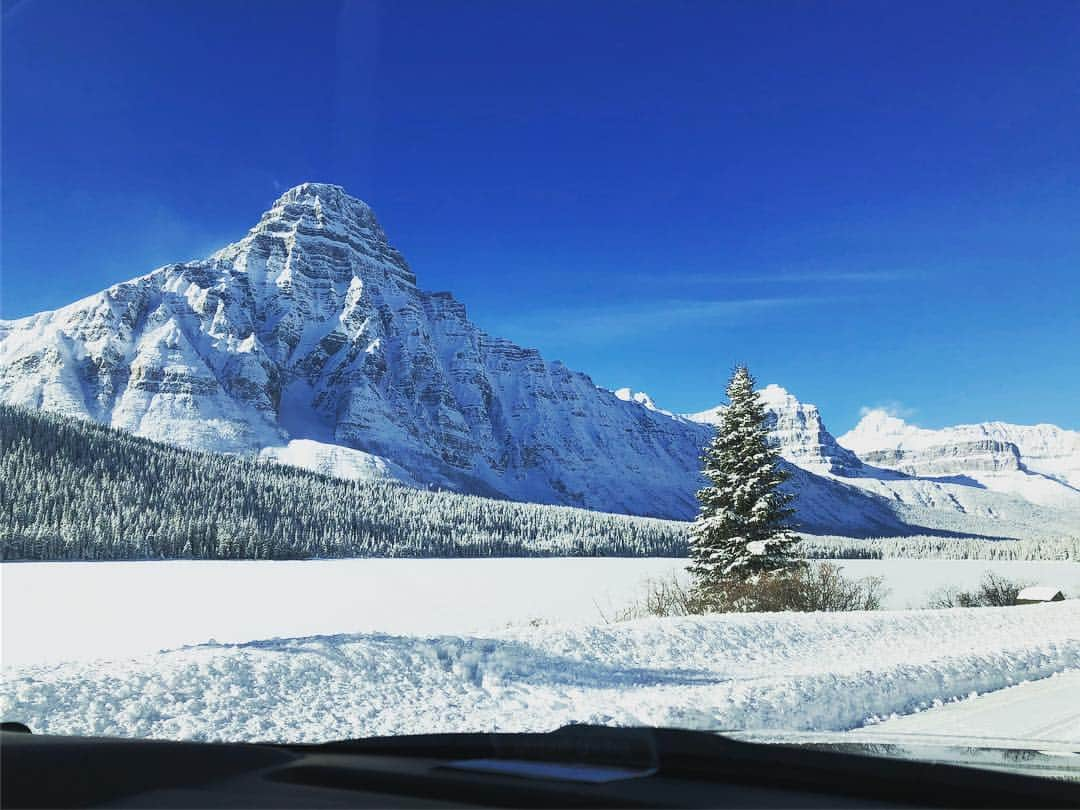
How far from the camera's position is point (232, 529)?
405ft

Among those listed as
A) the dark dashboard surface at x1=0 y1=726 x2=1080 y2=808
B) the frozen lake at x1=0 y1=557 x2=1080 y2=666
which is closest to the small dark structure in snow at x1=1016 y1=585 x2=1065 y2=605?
the frozen lake at x1=0 y1=557 x2=1080 y2=666

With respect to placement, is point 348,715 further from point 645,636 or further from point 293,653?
point 645,636

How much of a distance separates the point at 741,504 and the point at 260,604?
94.1ft

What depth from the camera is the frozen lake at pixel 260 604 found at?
25.8m

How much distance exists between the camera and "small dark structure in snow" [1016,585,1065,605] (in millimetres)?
26078

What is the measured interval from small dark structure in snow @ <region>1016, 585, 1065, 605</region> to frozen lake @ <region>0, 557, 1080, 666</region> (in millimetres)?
5010

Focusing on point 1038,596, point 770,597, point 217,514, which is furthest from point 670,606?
point 217,514

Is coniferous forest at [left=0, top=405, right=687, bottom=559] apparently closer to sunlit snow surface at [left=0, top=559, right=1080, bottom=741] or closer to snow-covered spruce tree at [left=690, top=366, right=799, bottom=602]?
snow-covered spruce tree at [left=690, top=366, right=799, bottom=602]

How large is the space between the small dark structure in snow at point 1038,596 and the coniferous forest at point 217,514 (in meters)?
111

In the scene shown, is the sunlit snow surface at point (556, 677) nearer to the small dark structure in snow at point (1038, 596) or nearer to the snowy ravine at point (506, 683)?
A: the snowy ravine at point (506, 683)

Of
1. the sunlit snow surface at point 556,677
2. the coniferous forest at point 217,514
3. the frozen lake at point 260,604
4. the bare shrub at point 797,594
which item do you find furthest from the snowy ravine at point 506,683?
the coniferous forest at point 217,514

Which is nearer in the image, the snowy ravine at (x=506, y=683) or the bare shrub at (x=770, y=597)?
the snowy ravine at (x=506, y=683)

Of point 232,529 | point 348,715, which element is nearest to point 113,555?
point 232,529

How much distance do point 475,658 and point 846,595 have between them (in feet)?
52.2
